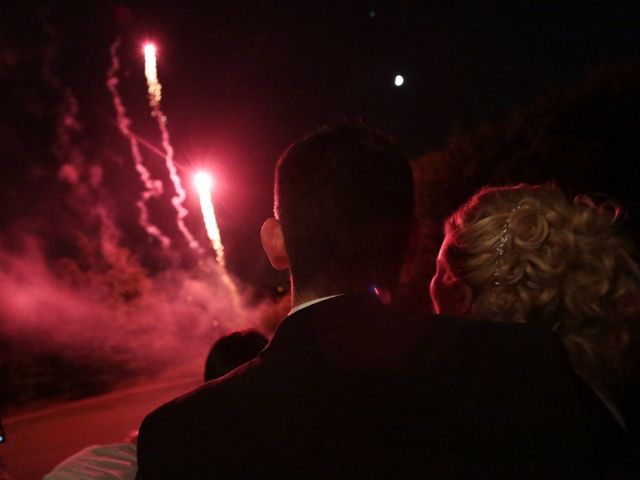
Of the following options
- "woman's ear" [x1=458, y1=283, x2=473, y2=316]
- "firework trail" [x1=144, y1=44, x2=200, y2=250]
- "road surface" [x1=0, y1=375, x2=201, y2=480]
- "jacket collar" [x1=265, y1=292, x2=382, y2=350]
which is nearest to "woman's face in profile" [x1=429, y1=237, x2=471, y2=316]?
"woman's ear" [x1=458, y1=283, x2=473, y2=316]

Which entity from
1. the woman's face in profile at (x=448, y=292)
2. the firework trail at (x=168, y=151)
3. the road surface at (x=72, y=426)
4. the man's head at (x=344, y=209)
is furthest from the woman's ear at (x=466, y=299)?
the firework trail at (x=168, y=151)

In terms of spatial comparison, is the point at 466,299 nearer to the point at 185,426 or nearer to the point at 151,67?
the point at 185,426

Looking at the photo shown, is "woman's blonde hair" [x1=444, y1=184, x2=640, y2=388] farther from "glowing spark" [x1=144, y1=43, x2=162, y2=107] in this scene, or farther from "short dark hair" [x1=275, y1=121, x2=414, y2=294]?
"glowing spark" [x1=144, y1=43, x2=162, y2=107]

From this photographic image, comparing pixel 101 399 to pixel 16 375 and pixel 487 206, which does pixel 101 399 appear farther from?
pixel 487 206

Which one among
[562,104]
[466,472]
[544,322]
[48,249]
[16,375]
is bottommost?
[466,472]

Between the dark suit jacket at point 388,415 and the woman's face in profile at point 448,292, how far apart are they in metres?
0.94

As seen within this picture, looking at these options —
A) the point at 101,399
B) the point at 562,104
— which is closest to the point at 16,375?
the point at 101,399

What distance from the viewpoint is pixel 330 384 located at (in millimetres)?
1170

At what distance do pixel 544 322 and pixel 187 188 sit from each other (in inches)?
914

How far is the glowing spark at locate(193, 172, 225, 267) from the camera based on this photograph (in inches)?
869

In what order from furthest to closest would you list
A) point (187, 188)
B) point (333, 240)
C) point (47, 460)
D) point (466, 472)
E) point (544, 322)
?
point (187, 188)
point (47, 460)
point (544, 322)
point (333, 240)
point (466, 472)

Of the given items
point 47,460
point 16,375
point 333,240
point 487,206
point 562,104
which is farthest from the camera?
point 16,375

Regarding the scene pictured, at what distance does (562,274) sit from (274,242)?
0.94 metres

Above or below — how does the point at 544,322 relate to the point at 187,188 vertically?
below
